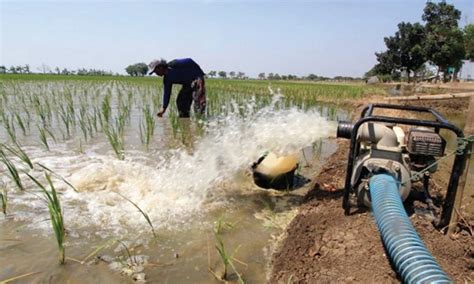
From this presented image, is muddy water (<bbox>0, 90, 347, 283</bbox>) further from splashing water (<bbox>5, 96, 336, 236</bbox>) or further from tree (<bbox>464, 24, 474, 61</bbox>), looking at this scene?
tree (<bbox>464, 24, 474, 61</bbox>)

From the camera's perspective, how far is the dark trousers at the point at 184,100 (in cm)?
611

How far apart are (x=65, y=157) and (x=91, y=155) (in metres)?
0.28

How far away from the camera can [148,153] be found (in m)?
4.25

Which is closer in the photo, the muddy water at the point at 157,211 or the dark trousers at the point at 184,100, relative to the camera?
the muddy water at the point at 157,211

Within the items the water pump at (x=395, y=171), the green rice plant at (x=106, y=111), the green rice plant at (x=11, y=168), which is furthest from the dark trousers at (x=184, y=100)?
the water pump at (x=395, y=171)

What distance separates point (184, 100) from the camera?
632 cm

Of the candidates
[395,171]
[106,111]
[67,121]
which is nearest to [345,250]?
[395,171]

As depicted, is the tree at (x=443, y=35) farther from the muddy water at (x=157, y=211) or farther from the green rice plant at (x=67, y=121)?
the green rice plant at (x=67, y=121)

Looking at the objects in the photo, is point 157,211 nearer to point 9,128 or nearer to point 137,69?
point 9,128

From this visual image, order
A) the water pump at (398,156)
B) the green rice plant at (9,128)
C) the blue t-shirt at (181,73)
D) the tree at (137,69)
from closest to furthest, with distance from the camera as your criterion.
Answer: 1. the water pump at (398,156)
2. the green rice plant at (9,128)
3. the blue t-shirt at (181,73)
4. the tree at (137,69)

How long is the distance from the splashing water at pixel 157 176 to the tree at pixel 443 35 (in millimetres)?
23032

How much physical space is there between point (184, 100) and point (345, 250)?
494cm

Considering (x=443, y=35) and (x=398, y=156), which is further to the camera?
(x=443, y=35)

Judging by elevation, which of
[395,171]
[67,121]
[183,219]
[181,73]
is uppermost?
[181,73]
